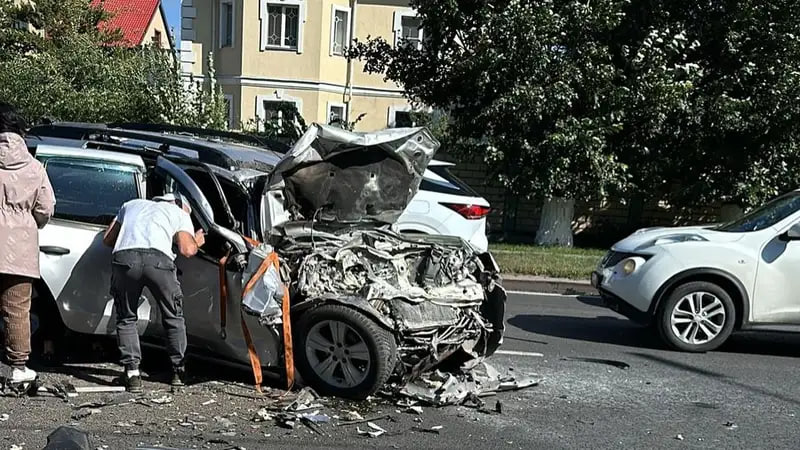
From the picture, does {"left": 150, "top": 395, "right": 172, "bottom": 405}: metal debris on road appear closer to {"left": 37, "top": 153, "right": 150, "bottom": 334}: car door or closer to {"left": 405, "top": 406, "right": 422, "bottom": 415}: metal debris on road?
{"left": 37, "top": 153, "right": 150, "bottom": 334}: car door

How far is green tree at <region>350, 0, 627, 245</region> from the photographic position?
46.0ft

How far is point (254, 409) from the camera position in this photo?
16.6 feet

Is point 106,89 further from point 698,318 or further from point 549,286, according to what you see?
point 698,318

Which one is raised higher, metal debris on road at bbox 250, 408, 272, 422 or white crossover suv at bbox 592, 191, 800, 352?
white crossover suv at bbox 592, 191, 800, 352

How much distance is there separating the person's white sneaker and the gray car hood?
2063 millimetres

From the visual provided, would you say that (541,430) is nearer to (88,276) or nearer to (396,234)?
(396,234)

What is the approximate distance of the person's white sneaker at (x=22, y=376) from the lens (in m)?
5.11

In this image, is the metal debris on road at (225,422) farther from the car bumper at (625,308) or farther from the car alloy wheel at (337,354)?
the car bumper at (625,308)

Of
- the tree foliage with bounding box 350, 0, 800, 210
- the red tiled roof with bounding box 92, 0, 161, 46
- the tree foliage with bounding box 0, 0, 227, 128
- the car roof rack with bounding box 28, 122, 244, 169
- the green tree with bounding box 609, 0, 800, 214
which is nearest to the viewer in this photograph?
the car roof rack with bounding box 28, 122, 244, 169

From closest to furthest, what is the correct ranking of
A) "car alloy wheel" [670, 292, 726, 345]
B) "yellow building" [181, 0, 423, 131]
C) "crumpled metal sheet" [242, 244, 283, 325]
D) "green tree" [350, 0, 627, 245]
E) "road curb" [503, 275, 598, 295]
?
"crumpled metal sheet" [242, 244, 283, 325], "car alloy wheel" [670, 292, 726, 345], "road curb" [503, 275, 598, 295], "green tree" [350, 0, 627, 245], "yellow building" [181, 0, 423, 131]

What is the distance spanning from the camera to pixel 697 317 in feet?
24.4

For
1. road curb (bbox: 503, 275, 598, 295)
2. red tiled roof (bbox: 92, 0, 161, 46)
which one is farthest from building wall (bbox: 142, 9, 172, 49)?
road curb (bbox: 503, 275, 598, 295)

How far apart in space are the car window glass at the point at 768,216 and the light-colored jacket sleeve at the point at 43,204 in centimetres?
622

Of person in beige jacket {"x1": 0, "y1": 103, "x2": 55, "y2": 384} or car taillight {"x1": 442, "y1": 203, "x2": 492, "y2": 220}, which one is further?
car taillight {"x1": 442, "y1": 203, "x2": 492, "y2": 220}
